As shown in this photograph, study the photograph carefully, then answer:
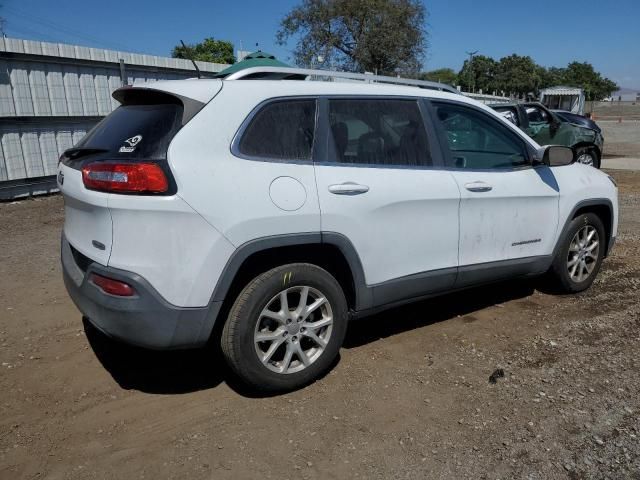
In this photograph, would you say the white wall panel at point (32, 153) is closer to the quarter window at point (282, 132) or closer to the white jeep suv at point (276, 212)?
the white jeep suv at point (276, 212)

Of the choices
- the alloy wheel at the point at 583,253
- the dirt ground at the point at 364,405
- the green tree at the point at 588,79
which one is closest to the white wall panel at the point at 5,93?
the dirt ground at the point at 364,405

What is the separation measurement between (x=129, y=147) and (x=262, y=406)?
163 cm

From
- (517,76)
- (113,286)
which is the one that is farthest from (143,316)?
(517,76)

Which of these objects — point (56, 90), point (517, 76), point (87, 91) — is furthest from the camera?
point (517, 76)

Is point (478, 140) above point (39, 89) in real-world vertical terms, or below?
below

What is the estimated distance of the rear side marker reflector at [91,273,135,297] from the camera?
105 inches

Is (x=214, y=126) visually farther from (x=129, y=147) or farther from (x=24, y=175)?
(x=24, y=175)

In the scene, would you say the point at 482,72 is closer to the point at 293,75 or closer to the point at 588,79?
the point at 588,79

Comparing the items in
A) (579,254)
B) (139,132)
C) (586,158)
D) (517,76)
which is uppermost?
(517,76)

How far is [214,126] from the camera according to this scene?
283 centimetres

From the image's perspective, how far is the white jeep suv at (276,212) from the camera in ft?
8.81

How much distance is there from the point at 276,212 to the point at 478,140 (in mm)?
2028

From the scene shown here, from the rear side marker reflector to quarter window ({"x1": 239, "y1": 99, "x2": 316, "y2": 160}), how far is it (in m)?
0.93

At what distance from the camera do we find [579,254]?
4.76 m
